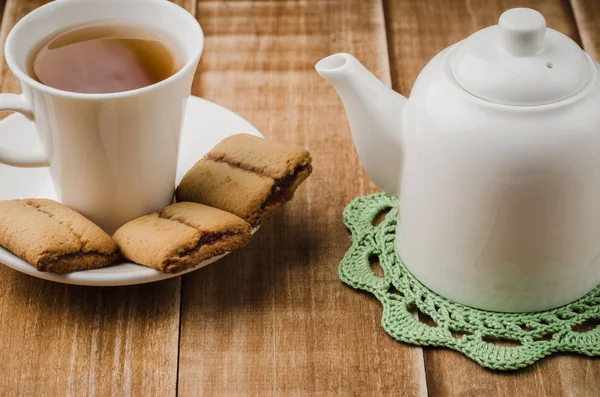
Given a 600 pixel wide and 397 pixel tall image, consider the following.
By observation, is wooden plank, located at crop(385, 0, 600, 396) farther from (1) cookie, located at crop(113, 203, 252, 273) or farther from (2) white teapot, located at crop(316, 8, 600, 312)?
(1) cookie, located at crop(113, 203, 252, 273)

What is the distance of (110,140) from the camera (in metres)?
0.80

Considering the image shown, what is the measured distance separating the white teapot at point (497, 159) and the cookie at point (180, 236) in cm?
17

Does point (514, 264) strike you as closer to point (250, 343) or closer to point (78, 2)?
point (250, 343)

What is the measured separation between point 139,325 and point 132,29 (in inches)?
12.7

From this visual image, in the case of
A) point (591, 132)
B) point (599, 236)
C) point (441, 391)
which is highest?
point (591, 132)

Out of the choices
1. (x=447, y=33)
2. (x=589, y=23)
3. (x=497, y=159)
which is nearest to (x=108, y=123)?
(x=497, y=159)

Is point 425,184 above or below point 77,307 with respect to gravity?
above

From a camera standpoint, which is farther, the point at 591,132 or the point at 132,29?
the point at 132,29

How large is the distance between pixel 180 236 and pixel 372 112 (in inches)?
8.9

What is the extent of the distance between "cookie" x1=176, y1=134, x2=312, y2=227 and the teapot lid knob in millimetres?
254

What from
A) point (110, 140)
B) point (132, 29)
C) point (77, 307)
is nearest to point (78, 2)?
point (132, 29)

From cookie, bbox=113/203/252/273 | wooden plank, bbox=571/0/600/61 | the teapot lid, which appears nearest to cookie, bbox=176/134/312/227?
cookie, bbox=113/203/252/273

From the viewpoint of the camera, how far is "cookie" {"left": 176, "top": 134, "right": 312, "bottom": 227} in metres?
0.85

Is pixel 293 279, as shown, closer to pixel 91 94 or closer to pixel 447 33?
pixel 91 94
